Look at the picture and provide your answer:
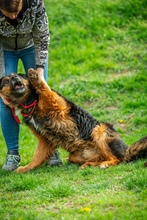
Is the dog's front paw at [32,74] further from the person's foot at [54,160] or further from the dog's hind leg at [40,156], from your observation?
the person's foot at [54,160]

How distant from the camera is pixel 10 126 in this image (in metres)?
7.94

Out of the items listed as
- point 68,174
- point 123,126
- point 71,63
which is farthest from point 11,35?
point 71,63

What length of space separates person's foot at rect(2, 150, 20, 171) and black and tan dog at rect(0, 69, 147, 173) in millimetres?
204

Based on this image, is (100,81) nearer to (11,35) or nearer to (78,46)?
(78,46)

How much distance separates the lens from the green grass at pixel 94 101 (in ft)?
18.5

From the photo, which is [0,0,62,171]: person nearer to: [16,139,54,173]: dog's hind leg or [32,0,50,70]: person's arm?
[32,0,50,70]: person's arm

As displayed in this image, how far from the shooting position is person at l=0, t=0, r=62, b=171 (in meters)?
7.10

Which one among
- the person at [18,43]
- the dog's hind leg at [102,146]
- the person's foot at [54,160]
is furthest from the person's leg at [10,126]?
the dog's hind leg at [102,146]

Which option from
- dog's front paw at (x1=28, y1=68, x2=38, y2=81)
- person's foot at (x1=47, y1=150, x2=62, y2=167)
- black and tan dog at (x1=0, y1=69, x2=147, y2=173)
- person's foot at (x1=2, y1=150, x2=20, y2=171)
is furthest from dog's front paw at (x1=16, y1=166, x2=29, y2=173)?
dog's front paw at (x1=28, y1=68, x2=38, y2=81)

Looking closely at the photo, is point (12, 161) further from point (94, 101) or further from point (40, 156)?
point (94, 101)

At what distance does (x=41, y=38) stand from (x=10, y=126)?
56.0 inches

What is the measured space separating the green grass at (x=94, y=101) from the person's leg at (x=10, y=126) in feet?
1.25

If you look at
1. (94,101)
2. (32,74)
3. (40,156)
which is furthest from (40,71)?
(94,101)

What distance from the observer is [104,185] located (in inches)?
249
